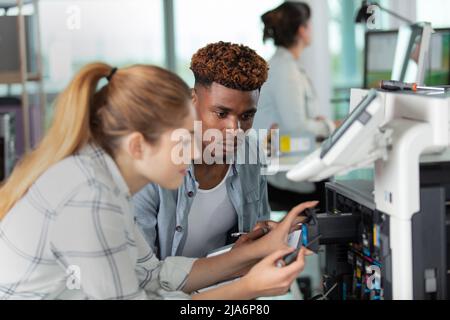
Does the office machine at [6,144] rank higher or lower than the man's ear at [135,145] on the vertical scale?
lower

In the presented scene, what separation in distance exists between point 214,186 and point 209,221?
0.08m

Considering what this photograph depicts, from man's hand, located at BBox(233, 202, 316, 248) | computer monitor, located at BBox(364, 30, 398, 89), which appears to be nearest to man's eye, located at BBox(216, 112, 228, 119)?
man's hand, located at BBox(233, 202, 316, 248)

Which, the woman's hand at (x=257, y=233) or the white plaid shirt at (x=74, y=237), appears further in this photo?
the woman's hand at (x=257, y=233)

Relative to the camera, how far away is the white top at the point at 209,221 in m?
1.56

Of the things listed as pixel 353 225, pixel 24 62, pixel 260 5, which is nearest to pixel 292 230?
pixel 353 225

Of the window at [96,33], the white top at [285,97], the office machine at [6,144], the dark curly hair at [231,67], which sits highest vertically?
the window at [96,33]

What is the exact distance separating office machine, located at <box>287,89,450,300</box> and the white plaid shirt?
29 centimetres

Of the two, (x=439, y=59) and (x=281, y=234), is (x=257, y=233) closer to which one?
(x=281, y=234)

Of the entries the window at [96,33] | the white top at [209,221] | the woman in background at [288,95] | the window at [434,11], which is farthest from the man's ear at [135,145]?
the window at [434,11]

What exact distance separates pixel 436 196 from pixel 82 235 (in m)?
0.56

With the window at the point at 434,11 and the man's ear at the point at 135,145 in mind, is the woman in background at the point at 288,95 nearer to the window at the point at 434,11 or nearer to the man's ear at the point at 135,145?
the man's ear at the point at 135,145

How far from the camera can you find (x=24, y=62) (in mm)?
3678

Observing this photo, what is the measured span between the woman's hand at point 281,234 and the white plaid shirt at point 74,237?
0.78 ft
